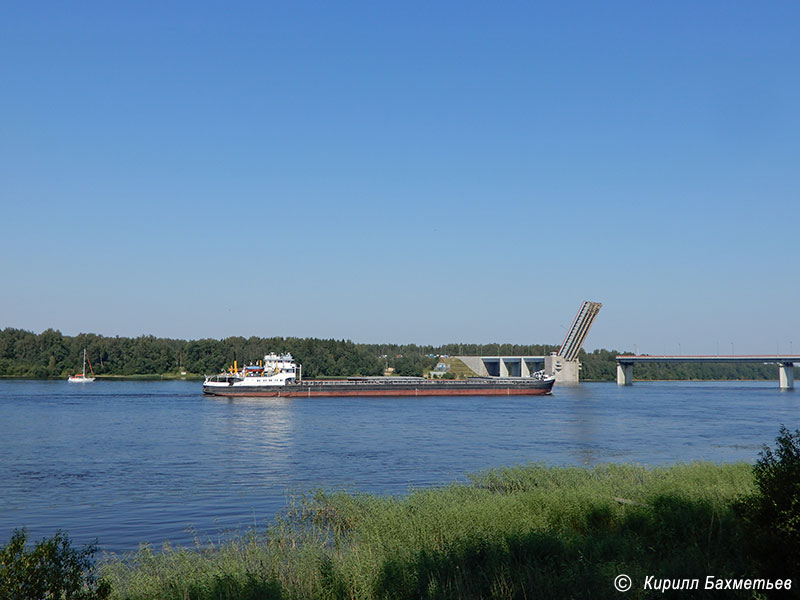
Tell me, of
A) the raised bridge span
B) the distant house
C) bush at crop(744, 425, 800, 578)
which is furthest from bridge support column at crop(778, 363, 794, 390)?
bush at crop(744, 425, 800, 578)

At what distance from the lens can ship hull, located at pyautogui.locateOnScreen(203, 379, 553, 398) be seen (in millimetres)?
74375

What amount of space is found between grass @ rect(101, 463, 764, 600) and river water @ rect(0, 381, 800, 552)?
4416mm

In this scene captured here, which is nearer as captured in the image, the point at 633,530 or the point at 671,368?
the point at 633,530

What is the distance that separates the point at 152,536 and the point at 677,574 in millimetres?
11298

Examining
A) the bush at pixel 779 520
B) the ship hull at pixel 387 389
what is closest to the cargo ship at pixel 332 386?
the ship hull at pixel 387 389

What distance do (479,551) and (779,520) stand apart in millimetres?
4022

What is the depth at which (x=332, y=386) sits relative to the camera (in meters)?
78.7

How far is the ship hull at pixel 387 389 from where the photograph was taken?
74375mm

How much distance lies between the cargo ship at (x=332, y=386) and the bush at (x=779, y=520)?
68971 millimetres

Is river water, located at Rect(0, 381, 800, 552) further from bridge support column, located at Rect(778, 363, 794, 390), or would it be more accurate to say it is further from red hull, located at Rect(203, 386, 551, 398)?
bridge support column, located at Rect(778, 363, 794, 390)

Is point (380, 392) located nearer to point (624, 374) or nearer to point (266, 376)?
point (266, 376)

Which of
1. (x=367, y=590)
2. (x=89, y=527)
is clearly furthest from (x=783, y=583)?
(x=89, y=527)

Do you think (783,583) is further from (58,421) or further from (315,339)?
(315,339)

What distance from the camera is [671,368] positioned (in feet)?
579
